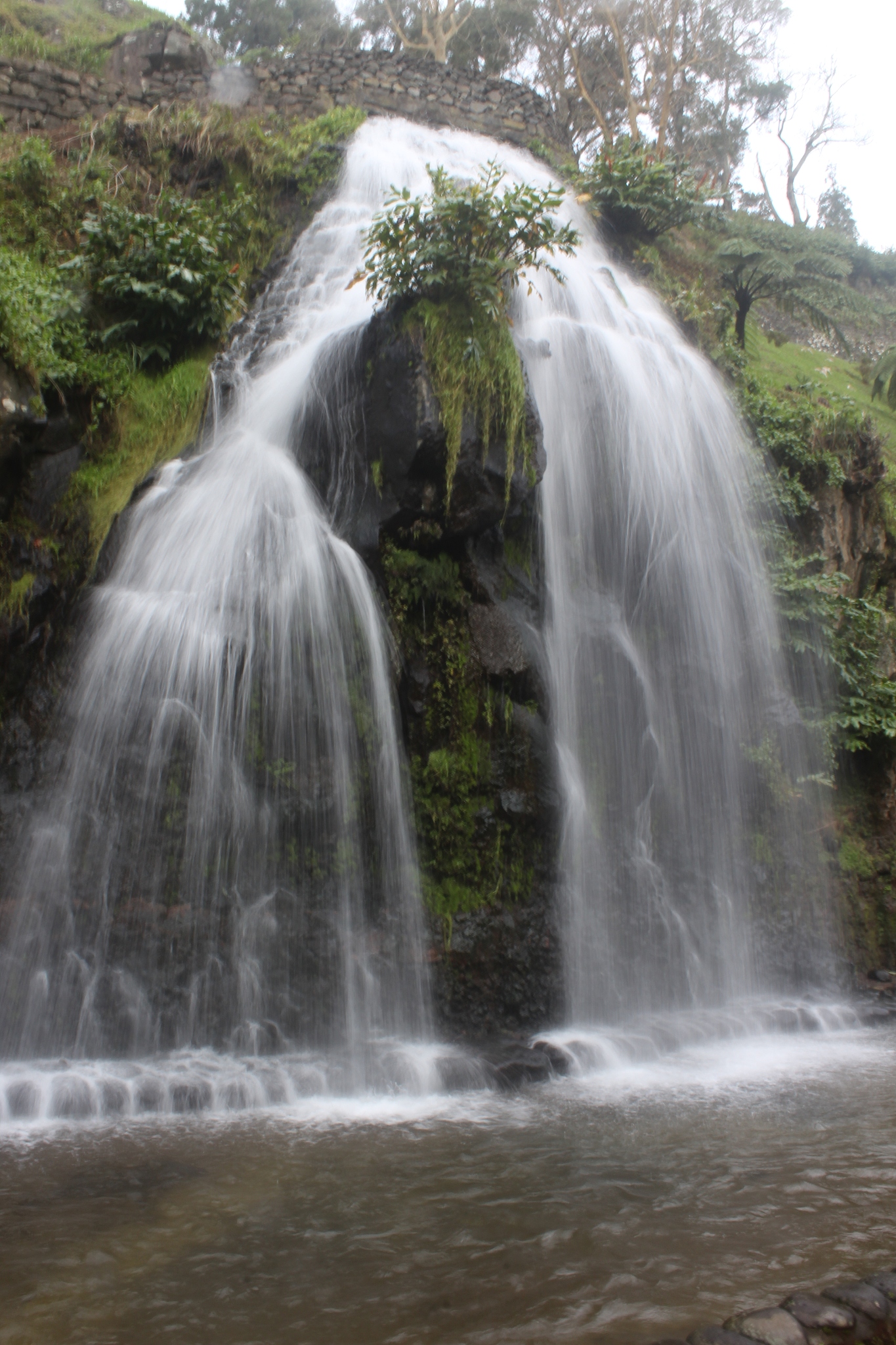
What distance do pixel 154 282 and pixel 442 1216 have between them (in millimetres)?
8804

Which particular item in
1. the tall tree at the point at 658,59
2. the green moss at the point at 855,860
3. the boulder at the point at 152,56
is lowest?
the green moss at the point at 855,860

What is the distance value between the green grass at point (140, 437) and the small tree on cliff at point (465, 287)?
2.17m

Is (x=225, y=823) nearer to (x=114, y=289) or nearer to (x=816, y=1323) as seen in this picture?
(x=816, y=1323)

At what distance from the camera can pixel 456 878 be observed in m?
6.38

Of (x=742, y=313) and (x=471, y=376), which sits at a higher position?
(x=742, y=313)

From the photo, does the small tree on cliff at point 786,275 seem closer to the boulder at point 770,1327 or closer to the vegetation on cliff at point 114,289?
the vegetation on cliff at point 114,289

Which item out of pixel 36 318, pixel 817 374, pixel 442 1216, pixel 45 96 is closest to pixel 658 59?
pixel 817 374

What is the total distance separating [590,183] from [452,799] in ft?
38.2

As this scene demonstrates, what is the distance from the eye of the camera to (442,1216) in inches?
137

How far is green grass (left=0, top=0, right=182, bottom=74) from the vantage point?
42.9 feet

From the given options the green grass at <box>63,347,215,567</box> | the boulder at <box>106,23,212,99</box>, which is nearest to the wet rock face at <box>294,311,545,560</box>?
the green grass at <box>63,347,215,567</box>

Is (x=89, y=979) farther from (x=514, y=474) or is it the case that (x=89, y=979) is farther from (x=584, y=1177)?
(x=514, y=474)

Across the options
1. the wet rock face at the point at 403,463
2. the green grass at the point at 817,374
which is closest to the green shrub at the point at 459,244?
the wet rock face at the point at 403,463

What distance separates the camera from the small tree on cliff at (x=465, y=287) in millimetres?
7258
